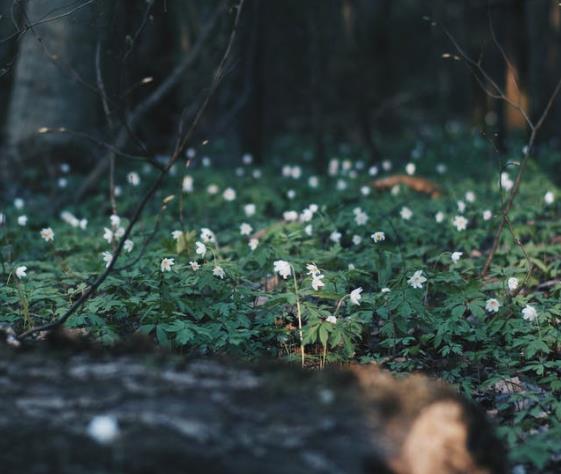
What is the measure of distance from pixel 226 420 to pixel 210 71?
9.16m

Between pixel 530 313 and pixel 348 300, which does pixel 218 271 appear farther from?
pixel 530 313

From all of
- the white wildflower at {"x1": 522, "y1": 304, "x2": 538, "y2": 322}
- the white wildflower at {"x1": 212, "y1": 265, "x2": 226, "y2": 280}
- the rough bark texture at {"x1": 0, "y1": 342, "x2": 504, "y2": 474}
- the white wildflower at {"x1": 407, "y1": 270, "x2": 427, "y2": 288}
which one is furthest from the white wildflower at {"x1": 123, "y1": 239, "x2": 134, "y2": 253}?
the white wildflower at {"x1": 522, "y1": 304, "x2": 538, "y2": 322}

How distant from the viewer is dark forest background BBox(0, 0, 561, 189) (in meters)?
6.66

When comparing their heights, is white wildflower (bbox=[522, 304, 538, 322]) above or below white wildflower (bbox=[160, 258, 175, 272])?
below

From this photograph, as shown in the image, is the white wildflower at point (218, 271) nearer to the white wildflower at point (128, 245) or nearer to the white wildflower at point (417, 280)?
the white wildflower at point (128, 245)

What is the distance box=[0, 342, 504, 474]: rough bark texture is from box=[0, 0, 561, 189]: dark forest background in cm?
205

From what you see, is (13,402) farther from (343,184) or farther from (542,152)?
(542,152)

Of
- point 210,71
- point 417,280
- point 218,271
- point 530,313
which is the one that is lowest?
point 530,313

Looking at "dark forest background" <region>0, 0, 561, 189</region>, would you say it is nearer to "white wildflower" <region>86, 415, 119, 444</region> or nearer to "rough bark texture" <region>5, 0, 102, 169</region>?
"rough bark texture" <region>5, 0, 102, 169</region>

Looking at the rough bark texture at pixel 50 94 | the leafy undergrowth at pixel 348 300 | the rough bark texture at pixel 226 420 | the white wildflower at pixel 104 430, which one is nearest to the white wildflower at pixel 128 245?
the leafy undergrowth at pixel 348 300

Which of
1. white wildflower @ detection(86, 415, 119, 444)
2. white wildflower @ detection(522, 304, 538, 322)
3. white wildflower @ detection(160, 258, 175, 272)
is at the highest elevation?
white wildflower @ detection(86, 415, 119, 444)

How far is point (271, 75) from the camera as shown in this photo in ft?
63.3

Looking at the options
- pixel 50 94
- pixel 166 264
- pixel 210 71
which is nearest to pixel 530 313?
pixel 166 264

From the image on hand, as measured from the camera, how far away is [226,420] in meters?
2.27
